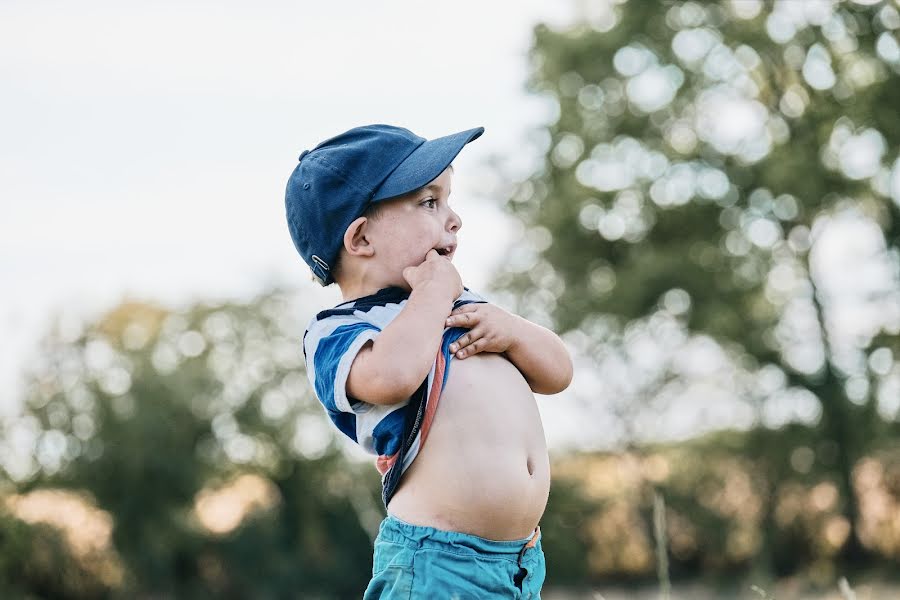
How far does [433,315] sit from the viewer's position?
225cm

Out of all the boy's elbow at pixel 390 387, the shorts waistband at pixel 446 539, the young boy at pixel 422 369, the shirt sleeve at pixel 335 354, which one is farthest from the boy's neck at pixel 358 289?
the shorts waistband at pixel 446 539

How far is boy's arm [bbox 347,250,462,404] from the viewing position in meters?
2.18

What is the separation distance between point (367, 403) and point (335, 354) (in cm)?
12

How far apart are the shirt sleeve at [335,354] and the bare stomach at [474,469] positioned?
17 centimetres

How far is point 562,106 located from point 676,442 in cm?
520

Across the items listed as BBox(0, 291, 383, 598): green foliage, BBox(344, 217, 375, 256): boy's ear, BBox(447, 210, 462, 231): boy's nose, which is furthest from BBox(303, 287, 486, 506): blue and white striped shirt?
BBox(0, 291, 383, 598): green foliage

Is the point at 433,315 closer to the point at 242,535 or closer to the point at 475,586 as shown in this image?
the point at 475,586

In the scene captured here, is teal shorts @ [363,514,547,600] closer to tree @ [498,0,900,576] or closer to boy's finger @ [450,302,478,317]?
boy's finger @ [450,302,478,317]

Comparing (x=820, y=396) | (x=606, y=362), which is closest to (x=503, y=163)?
(x=606, y=362)

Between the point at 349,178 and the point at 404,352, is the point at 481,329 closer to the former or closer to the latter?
the point at 404,352

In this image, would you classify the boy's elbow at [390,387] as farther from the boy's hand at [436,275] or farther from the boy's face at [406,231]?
the boy's face at [406,231]

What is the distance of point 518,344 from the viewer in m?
2.46

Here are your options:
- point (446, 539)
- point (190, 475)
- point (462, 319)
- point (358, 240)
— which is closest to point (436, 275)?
point (462, 319)

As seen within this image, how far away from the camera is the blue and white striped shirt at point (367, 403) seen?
7.48 feet
